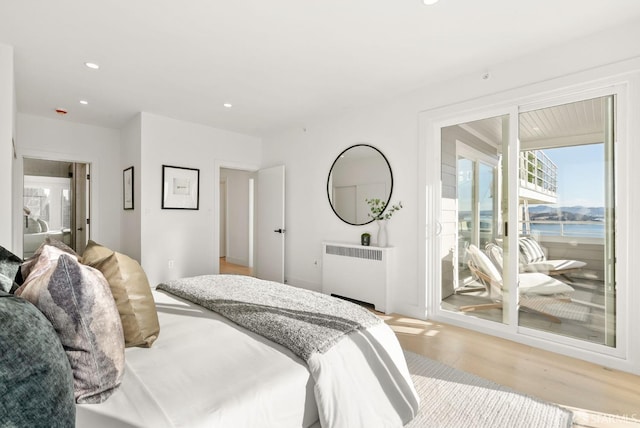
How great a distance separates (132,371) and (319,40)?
247cm

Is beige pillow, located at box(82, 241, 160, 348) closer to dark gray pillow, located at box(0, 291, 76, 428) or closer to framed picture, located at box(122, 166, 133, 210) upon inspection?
dark gray pillow, located at box(0, 291, 76, 428)

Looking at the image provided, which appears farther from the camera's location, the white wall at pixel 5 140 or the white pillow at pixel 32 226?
the white pillow at pixel 32 226

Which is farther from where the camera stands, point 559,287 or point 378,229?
point 378,229

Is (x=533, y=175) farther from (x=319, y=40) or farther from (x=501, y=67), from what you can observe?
(x=319, y=40)

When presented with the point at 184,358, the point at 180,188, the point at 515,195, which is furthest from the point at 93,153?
the point at 515,195

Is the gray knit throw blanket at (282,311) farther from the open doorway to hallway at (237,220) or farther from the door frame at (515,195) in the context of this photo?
the open doorway to hallway at (237,220)

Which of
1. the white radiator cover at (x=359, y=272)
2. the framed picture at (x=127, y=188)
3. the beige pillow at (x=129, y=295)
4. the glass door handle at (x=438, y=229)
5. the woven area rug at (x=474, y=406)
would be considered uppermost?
the framed picture at (x=127, y=188)

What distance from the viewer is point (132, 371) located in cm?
117

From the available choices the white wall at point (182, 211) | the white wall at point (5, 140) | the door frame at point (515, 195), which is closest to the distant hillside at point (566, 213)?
the door frame at point (515, 195)

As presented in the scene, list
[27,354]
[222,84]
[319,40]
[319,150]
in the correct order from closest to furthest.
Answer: [27,354] → [319,40] → [222,84] → [319,150]

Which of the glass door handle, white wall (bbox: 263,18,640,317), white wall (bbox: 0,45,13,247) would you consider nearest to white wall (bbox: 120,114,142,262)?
white wall (bbox: 0,45,13,247)

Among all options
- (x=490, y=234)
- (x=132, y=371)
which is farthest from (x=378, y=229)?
(x=132, y=371)

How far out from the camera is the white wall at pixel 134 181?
426 centimetres

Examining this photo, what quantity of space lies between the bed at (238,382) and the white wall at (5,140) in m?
1.87
